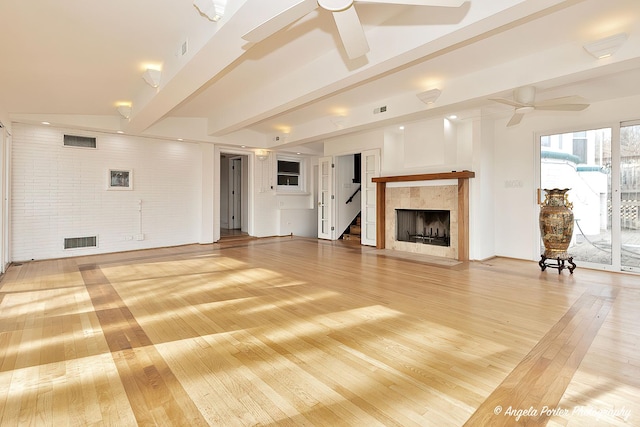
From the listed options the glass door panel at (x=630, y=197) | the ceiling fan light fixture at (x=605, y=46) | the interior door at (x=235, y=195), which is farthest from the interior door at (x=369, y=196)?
the interior door at (x=235, y=195)

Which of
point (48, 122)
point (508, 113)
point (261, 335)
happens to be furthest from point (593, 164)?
point (48, 122)

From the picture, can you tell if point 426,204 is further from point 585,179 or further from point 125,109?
point 125,109

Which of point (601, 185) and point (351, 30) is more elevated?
point (351, 30)

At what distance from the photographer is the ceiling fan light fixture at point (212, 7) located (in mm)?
2609

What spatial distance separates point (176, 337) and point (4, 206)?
15.9 feet

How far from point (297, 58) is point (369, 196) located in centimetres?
422

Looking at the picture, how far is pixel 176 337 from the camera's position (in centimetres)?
266

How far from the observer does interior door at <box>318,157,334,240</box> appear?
8.85m

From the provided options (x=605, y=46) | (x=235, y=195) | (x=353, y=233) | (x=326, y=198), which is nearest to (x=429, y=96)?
(x=605, y=46)

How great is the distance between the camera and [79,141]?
21.3 ft

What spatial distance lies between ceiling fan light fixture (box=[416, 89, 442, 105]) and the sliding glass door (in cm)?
239

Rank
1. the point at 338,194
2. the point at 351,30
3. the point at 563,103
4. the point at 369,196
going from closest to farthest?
the point at 351,30, the point at 563,103, the point at 369,196, the point at 338,194

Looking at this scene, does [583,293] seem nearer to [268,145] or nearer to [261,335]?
[261,335]

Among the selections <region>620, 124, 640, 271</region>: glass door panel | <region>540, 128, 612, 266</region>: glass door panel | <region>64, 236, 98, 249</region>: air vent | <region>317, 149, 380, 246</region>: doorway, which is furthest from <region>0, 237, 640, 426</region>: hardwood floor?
<region>317, 149, 380, 246</region>: doorway
